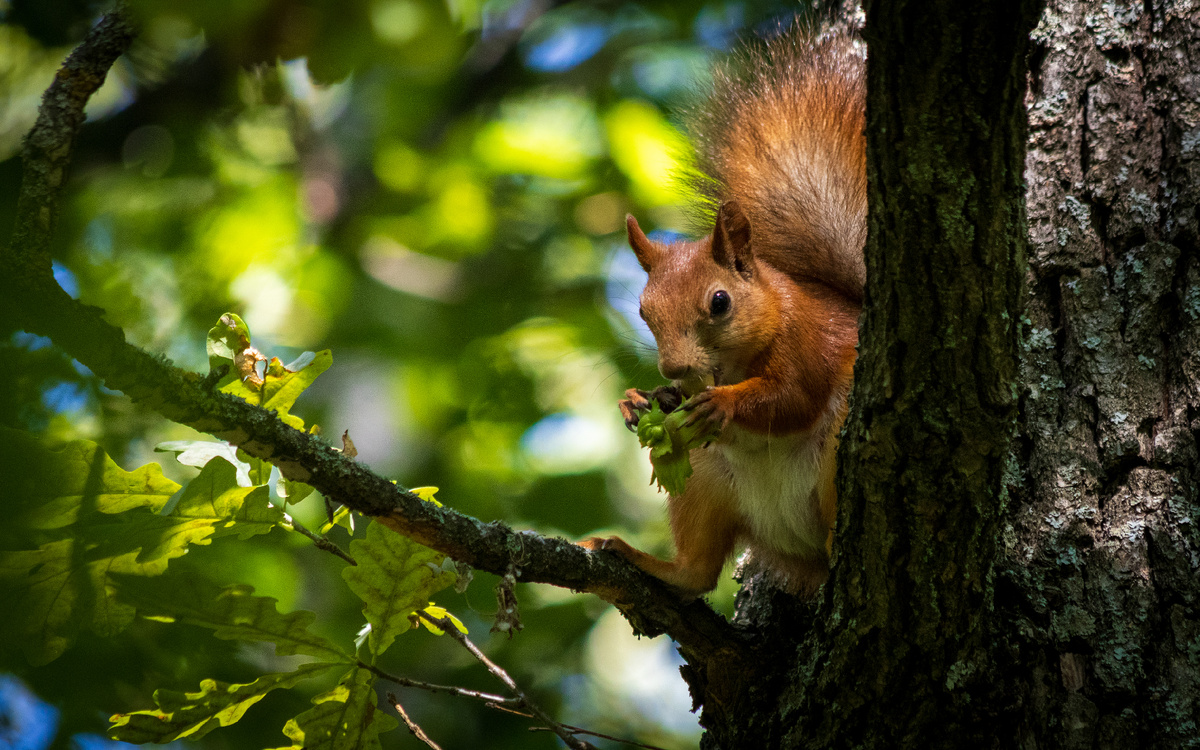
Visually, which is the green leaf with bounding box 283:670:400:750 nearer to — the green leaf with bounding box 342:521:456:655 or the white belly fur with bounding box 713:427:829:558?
the green leaf with bounding box 342:521:456:655

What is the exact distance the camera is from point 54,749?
192cm

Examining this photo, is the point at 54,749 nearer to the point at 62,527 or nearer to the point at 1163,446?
the point at 62,527

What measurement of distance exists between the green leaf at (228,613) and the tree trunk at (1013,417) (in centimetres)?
102

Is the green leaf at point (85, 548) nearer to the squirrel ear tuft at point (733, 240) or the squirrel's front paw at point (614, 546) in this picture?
the squirrel's front paw at point (614, 546)

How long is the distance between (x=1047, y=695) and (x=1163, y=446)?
2.00 ft

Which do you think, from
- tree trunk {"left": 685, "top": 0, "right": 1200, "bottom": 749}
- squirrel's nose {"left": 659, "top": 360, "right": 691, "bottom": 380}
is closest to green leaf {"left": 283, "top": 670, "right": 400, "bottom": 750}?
tree trunk {"left": 685, "top": 0, "right": 1200, "bottom": 749}

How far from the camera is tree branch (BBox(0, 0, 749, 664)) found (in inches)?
40.8

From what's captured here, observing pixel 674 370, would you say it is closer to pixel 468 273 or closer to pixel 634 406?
pixel 634 406

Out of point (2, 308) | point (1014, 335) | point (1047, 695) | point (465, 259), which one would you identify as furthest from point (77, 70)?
point (465, 259)

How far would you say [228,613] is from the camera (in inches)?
62.2

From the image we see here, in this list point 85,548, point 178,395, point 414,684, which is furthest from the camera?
point 414,684

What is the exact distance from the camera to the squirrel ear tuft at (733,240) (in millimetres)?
2637

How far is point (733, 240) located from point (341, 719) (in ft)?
5.43

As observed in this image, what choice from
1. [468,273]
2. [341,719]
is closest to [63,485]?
[341,719]
